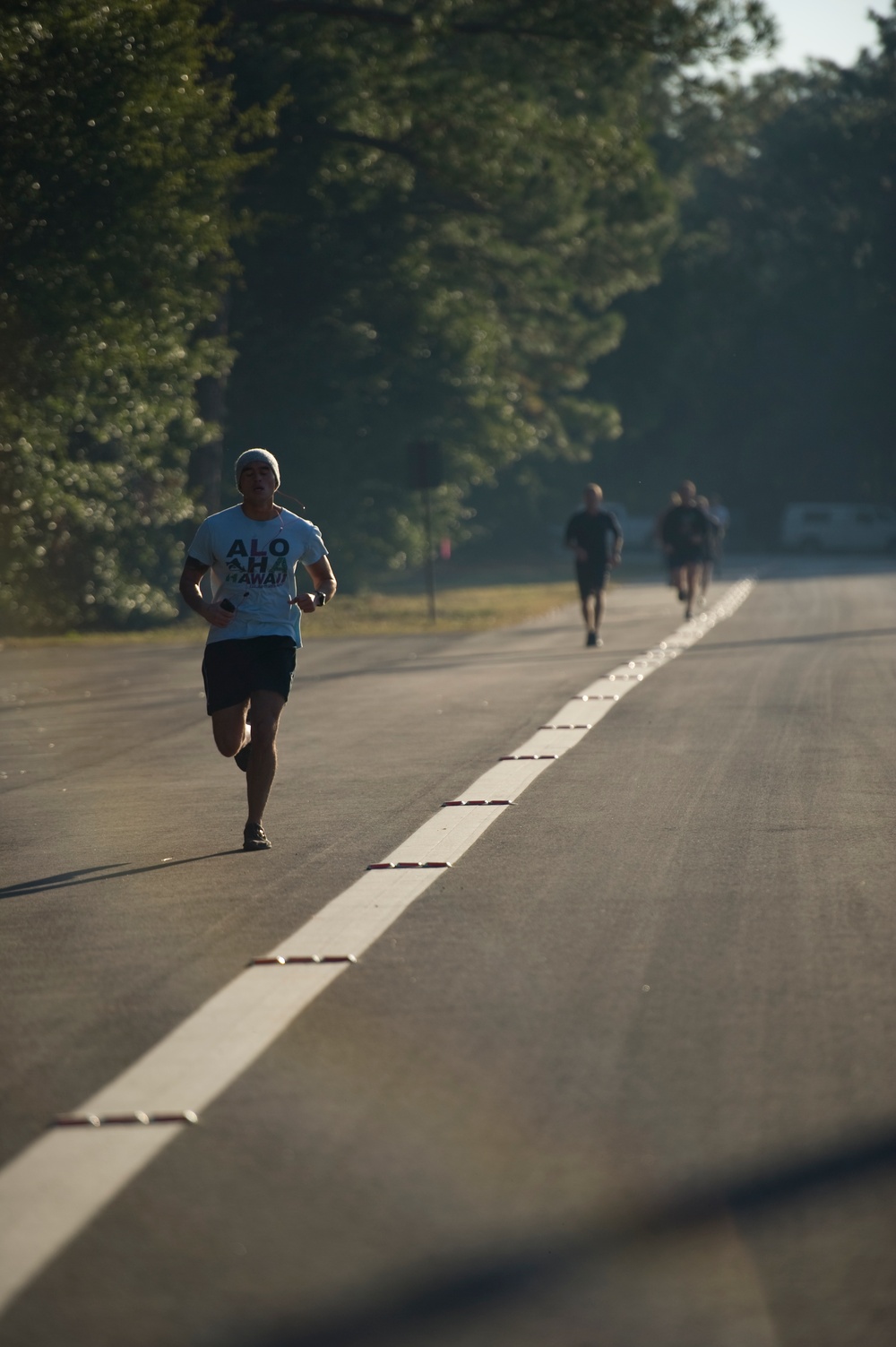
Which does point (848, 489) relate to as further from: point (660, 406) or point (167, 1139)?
point (167, 1139)

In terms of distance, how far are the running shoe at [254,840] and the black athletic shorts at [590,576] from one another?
1385 cm

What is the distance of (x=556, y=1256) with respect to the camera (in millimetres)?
3754

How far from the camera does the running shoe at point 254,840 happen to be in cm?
882

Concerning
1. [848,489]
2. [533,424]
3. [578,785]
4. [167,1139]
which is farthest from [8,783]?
[848,489]

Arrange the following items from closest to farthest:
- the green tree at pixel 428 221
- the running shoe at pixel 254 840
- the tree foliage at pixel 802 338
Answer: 1. the running shoe at pixel 254 840
2. the green tree at pixel 428 221
3. the tree foliage at pixel 802 338

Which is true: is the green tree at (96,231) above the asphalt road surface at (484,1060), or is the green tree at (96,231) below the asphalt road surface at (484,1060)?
above

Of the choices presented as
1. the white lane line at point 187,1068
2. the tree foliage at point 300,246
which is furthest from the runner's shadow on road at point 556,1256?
the tree foliage at point 300,246

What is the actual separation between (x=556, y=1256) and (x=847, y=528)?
2826 inches

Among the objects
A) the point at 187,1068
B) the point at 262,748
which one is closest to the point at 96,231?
the point at 262,748

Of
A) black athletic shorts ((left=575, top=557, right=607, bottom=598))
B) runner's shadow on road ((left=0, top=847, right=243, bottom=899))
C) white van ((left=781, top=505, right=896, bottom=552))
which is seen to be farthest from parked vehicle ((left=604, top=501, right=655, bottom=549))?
runner's shadow on road ((left=0, top=847, right=243, bottom=899))

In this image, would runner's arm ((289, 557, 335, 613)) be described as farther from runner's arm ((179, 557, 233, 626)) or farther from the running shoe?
the running shoe

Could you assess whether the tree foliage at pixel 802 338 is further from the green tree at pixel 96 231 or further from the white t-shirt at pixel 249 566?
the white t-shirt at pixel 249 566

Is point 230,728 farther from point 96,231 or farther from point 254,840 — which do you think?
point 96,231

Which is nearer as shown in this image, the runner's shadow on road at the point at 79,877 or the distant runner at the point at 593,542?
the runner's shadow on road at the point at 79,877
